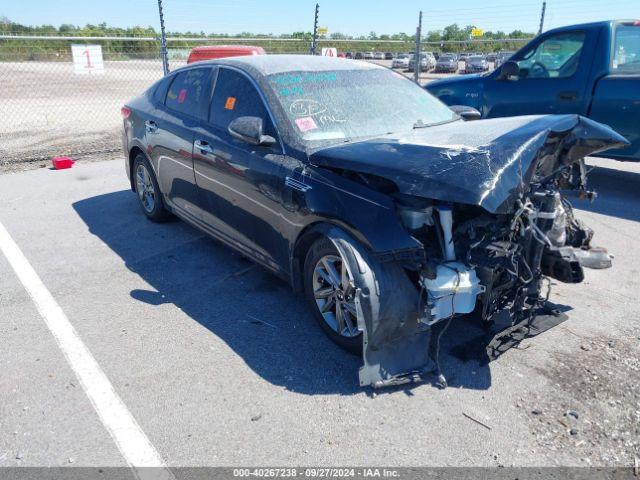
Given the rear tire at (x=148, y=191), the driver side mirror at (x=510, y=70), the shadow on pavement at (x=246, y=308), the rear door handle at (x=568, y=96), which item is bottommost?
the shadow on pavement at (x=246, y=308)

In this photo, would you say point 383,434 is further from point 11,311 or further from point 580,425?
point 11,311

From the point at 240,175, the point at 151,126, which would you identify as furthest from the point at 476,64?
the point at 240,175

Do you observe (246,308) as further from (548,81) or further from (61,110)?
(61,110)

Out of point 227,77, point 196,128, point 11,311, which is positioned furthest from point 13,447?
→ point 227,77

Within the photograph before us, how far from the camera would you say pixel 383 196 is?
308 centimetres

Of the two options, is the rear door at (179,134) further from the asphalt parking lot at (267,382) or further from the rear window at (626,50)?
the rear window at (626,50)

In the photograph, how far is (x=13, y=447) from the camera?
2.68m

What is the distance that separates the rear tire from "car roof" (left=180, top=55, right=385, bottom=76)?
56.1 inches

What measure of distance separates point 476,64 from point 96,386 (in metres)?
22.9

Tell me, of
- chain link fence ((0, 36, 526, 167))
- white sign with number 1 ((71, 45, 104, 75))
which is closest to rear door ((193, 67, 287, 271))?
chain link fence ((0, 36, 526, 167))

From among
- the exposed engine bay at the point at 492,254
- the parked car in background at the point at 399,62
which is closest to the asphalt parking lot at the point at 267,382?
the exposed engine bay at the point at 492,254

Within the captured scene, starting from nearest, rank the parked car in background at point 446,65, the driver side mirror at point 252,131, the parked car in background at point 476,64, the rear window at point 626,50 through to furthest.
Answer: the driver side mirror at point 252,131, the rear window at point 626,50, the parked car in background at point 476,64, the parked car in background at point 446,65

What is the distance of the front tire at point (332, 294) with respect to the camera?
3.28 meters

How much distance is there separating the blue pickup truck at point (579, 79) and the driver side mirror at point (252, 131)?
4.78m
